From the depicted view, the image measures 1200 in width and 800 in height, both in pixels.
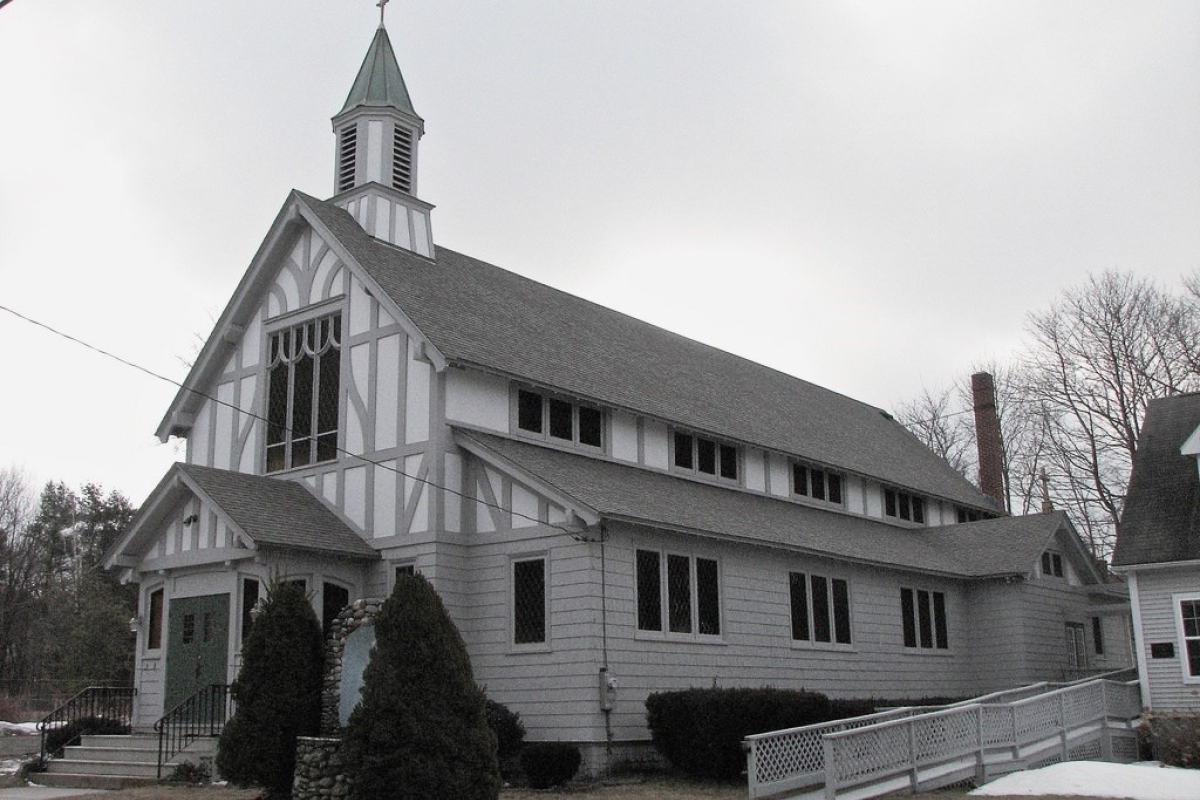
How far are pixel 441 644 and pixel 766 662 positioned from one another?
10.3 meters

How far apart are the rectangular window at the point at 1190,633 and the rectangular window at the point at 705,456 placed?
9.66 m

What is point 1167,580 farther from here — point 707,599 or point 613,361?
point 613,361

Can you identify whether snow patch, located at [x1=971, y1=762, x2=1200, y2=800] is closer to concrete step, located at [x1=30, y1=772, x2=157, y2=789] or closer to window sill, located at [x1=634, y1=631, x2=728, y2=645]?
window sill, located at [x1=634, y1=631, x2=728, y2=645]

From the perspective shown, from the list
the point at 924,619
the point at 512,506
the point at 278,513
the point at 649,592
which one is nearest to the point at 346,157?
the point at 278,513

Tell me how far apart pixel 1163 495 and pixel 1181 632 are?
3.32 m

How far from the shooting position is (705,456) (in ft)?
87.4

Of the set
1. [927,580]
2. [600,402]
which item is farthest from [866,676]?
[600,402]

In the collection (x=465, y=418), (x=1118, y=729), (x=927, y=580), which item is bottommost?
(x=1118, y=729)

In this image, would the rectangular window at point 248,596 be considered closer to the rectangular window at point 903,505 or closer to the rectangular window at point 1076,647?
the rectangular window at point 903,505

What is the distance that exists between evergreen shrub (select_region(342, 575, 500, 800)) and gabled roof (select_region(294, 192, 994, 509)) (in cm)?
702

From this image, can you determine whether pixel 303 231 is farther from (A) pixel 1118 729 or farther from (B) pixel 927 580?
(A) pixel 1118 729

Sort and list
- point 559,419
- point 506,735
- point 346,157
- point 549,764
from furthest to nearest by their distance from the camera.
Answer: point 346,157 → point 559,419 → point 506,735 → point 549,764

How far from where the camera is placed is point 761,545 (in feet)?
76.1

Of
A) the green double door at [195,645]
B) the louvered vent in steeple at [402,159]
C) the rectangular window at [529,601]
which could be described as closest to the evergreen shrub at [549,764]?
the rectangular window at [529,601]
